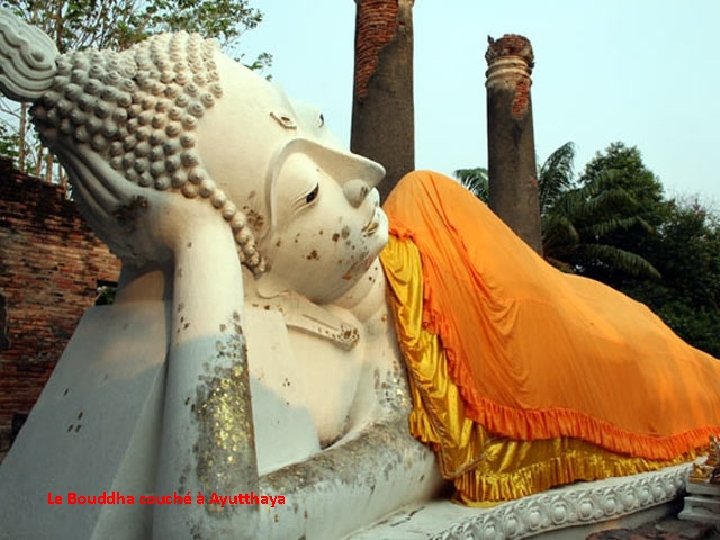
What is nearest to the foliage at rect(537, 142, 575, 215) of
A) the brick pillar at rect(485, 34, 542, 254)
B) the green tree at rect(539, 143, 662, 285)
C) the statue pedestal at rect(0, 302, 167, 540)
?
the green tree at rect(539, 143, 662, 285)

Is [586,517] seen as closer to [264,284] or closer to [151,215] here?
[264,284]

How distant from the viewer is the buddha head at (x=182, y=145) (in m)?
1.77

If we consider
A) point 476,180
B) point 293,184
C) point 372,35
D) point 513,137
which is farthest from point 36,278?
point 476,180

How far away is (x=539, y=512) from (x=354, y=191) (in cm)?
121

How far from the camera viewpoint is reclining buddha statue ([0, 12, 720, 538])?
1659 mm

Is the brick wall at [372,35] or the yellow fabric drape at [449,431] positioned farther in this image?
the brick wall at [372,35]

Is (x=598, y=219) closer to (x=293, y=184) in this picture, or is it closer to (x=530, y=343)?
(x=530, y=343)

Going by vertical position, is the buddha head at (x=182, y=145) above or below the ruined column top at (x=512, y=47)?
below

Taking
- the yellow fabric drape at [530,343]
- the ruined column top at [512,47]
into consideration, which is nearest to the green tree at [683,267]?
the ruined column top at [512,47]

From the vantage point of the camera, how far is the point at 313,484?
69.6 inches

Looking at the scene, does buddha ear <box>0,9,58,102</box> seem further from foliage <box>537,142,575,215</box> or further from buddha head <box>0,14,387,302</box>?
foliage <box>537,142,575,215</box>

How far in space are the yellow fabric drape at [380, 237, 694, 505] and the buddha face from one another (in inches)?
10.0

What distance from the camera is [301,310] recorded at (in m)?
2.18

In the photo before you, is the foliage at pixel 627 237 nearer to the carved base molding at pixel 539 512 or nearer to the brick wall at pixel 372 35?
the brick wall at pixel 372 35
